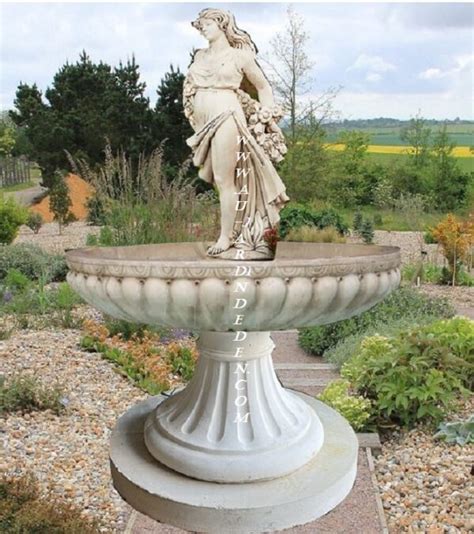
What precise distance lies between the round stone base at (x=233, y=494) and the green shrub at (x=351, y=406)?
5.72 feet

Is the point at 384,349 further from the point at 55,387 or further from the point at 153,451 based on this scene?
the point at 153,451

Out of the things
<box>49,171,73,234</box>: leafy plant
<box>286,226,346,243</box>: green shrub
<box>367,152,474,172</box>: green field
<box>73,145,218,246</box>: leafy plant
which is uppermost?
<box>367,152,474,172</box>: green field

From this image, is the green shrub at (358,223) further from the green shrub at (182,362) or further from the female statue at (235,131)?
the female statue at (235,131)

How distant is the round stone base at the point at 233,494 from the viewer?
1.45m

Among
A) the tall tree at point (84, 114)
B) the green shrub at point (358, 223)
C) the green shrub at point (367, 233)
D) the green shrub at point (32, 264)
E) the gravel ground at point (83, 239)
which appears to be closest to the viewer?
the green shrub at point (32, 264)

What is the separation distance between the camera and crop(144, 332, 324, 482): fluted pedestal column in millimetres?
1550

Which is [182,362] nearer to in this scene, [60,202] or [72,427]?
[72,427]

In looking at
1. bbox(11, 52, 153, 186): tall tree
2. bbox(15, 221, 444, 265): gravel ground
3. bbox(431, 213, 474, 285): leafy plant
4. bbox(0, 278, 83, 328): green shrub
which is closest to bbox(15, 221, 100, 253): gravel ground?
bbox(15, 221, 444, 265): gravel ground

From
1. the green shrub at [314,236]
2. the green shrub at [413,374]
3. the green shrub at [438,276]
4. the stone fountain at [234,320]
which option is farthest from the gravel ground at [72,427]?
the green shrub at [438,276]

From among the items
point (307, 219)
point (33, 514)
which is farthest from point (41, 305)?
point (307, 219)

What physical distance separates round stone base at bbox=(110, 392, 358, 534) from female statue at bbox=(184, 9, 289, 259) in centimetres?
61

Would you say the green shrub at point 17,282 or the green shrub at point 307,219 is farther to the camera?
the green shrub at point 307,219

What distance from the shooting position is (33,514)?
215cm

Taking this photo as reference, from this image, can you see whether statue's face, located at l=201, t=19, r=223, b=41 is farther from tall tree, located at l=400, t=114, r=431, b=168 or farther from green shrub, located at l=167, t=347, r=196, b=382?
tall tree, located at l=400, t=114, r=431, b=168
